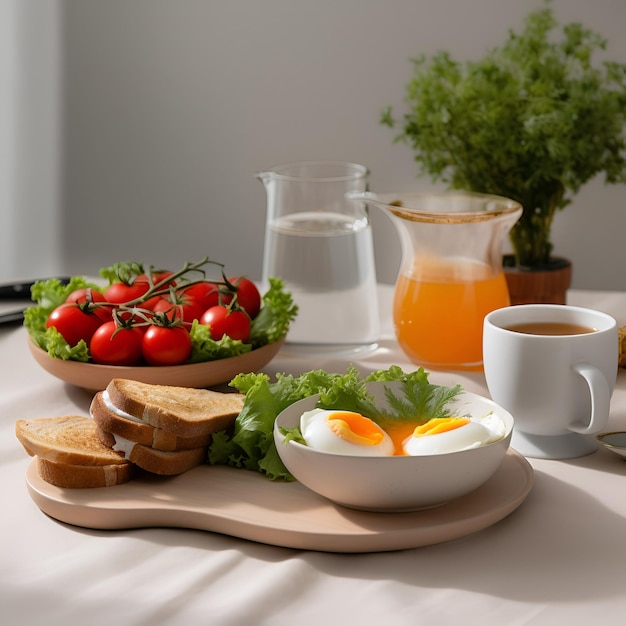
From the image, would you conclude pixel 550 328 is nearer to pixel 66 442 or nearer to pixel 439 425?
pixel 439 425

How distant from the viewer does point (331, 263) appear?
1.26 metres

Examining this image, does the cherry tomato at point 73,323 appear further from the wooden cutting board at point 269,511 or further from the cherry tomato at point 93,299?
the wooden cutting board at point 269,511

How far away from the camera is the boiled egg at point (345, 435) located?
0.75 meters

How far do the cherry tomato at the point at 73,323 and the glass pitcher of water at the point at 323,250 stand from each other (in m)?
0.28

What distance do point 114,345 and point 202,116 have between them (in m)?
2.18

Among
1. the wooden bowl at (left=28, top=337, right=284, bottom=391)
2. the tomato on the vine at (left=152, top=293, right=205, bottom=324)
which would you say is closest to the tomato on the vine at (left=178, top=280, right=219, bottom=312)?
the tomato on the vine at (left=152, top=293, right=205, bottom=324)

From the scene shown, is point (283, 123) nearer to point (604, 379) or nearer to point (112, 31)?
point (112, 31)

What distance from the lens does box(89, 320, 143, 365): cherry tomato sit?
106cm

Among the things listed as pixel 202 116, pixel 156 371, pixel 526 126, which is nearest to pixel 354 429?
pixel 156 371

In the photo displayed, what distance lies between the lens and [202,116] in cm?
312

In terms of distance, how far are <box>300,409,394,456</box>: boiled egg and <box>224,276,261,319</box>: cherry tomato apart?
0.41 m

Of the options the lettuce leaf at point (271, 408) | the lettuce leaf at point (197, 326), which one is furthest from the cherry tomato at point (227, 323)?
the lettuce leaf at point (271, 408)

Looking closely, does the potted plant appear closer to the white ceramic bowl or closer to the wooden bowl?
the wooden bowl

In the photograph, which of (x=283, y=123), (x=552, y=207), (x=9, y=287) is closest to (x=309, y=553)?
(x=552, y=207)
